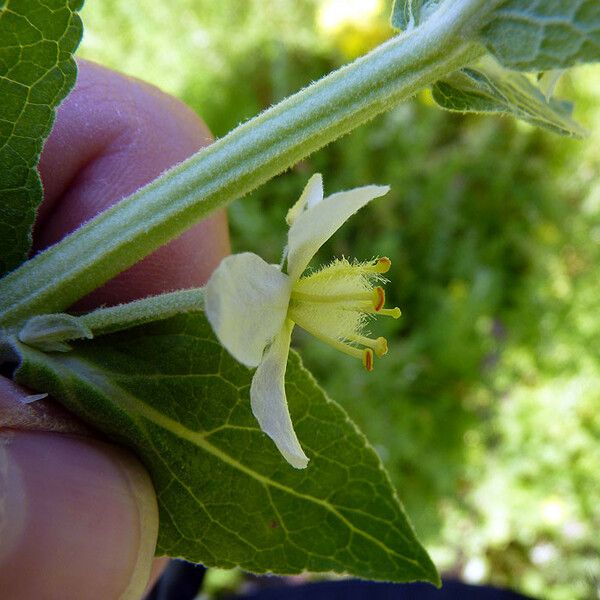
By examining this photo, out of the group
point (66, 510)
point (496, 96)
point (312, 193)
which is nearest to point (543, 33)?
point (496, 96)

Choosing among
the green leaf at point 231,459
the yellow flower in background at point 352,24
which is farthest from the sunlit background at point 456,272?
the green leaf at point 231,459

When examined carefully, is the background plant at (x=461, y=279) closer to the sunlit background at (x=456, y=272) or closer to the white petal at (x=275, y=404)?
the sunlit background at (x=456, y=272)

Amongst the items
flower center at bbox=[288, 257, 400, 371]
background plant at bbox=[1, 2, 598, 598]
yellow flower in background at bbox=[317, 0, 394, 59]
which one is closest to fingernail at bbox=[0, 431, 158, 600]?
flower center at bbox=[288, 257, 400, 371]

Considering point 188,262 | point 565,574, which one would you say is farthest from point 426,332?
point 188,262

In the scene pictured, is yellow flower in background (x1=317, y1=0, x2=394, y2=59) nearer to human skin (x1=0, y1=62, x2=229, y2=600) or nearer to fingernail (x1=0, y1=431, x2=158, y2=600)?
human skin (x1=0, y1=62, x2=229, y2=600)

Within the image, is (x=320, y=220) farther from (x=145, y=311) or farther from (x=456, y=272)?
(x=456, y=272)
